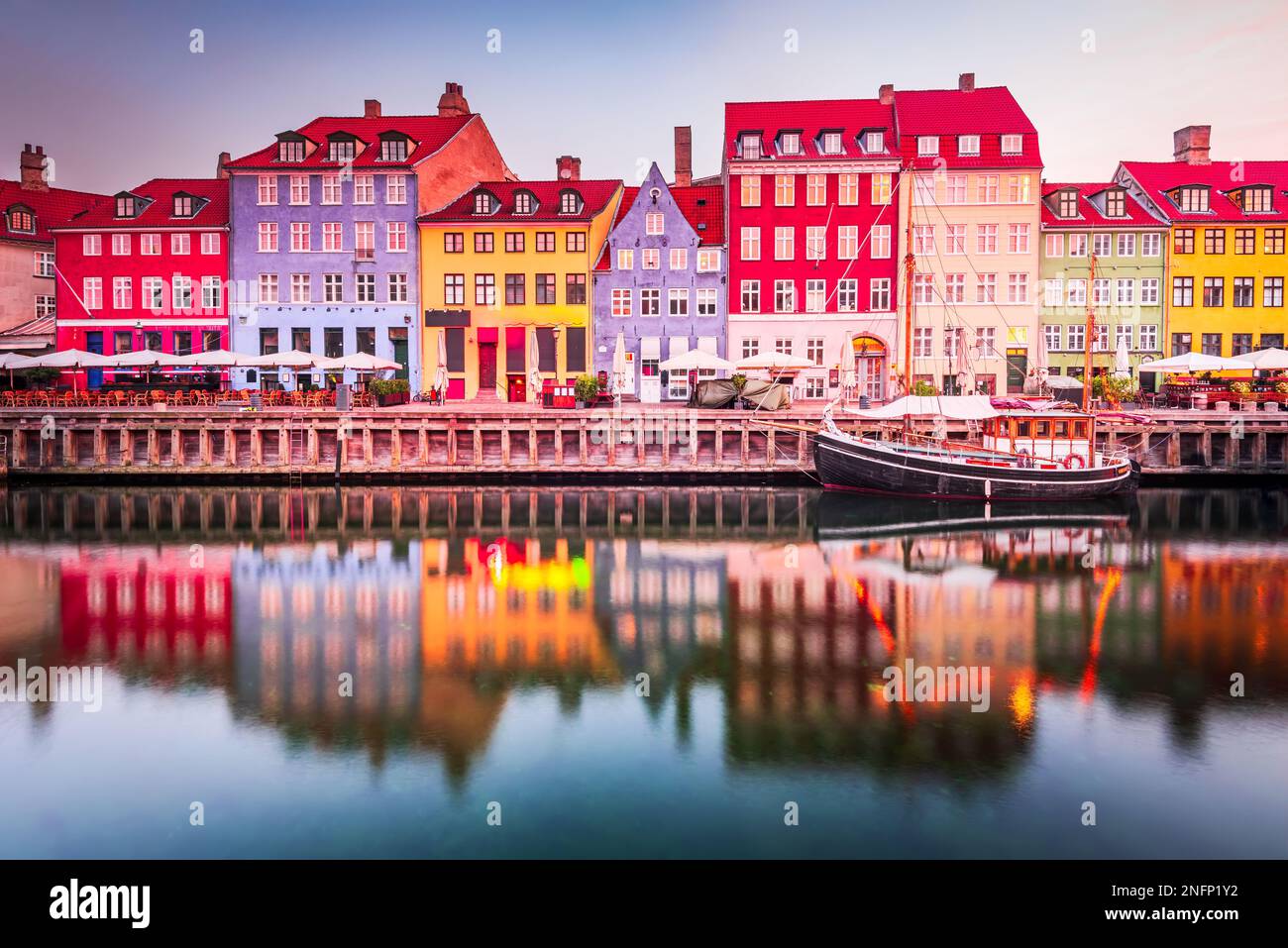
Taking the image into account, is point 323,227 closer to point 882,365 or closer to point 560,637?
point 882,365

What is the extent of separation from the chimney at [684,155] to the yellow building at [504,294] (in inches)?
249

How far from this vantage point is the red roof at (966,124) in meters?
51.1

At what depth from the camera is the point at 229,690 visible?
17.7 m

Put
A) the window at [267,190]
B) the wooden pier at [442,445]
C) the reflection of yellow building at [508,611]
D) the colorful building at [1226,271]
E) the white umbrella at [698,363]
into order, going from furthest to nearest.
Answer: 1. the window at [267,190]
2. the colorful building at [1226,271]
3. the white umbrella at [698,363]
4. the wooden pier at [442,445]
5. the reflection of yellow building at [508,611]

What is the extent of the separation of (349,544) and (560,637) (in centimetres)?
1184

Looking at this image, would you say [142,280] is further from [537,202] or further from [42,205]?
[537,202]

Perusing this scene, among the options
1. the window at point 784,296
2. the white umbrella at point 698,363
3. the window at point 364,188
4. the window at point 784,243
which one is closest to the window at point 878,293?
the window at point 784,296

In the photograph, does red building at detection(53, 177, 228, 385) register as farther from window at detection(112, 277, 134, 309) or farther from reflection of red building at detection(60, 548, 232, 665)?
reflection of red building at detection(60, 548, 232, 665)

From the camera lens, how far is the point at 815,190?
171 ft

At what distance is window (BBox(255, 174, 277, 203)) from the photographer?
173ft

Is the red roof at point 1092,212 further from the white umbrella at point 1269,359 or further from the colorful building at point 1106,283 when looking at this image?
the white umbrella at point 1269,359

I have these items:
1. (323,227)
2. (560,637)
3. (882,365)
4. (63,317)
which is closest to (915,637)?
(560,637)

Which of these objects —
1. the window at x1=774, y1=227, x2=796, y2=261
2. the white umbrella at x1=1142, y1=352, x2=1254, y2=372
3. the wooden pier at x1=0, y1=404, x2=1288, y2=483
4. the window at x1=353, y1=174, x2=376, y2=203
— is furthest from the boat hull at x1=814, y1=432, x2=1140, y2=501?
the window at x1=353, y1=174, x2=376, y2=203

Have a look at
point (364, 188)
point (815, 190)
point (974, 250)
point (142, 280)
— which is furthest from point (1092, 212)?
point (142, 280)
